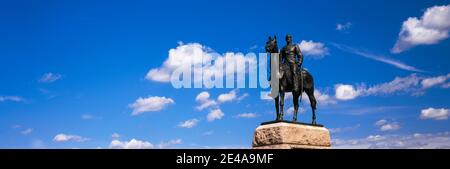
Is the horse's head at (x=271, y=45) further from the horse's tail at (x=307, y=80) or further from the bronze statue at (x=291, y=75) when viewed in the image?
the horse's tail at (x=307, y=80)

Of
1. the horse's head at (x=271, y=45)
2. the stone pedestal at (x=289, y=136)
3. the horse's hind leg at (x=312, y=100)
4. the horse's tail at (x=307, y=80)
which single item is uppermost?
the horse's head at (x=271, y=45)

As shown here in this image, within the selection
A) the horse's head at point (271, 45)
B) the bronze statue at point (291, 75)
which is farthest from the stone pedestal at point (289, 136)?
the horse's head at point (271, 45)

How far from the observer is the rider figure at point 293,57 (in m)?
20.3

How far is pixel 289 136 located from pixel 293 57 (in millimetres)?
2941

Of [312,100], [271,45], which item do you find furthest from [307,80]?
[271,45]

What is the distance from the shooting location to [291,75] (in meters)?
20.3

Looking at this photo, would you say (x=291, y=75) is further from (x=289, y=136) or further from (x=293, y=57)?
(x=289, y=136)

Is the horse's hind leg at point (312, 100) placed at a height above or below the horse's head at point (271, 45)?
below

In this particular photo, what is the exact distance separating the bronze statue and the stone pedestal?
0.43m
